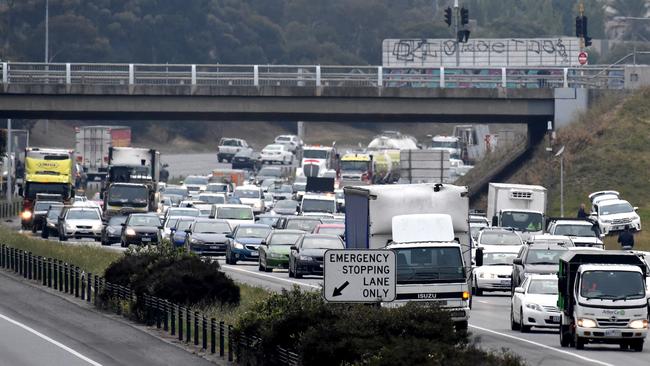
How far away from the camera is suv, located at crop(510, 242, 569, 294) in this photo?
37.5 meters

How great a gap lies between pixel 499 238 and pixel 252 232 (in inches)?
370

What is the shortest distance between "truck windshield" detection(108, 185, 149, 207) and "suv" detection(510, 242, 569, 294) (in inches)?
1195

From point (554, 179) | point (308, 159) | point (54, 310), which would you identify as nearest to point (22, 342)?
point (54, 310)

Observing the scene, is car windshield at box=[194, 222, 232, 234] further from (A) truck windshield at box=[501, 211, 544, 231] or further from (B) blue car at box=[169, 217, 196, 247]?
(A) truck windshield at box=[501, 211, 544, 231]

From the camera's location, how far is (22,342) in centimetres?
2997

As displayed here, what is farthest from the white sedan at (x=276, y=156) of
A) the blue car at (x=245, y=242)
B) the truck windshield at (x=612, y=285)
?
the truck windshield at (x=612, y=285)

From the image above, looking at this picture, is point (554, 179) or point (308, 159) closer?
point (554, 179)

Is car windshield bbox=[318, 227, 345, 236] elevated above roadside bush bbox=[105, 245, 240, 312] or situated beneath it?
elevated above

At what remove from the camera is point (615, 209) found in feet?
210

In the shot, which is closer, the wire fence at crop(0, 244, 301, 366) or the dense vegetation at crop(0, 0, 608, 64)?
the wire fence at crop(0, 244, 301, 366)

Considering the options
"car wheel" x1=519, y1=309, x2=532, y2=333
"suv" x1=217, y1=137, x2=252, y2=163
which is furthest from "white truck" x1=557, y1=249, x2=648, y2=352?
"suv" x1=217, y1=137, x2=252, y2=163

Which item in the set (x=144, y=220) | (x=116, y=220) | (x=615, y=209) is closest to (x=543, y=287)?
(x=144, y=220)

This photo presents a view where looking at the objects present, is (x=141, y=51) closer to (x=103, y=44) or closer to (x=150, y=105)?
(x=103, y=44)

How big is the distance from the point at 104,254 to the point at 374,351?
28.1 metres
